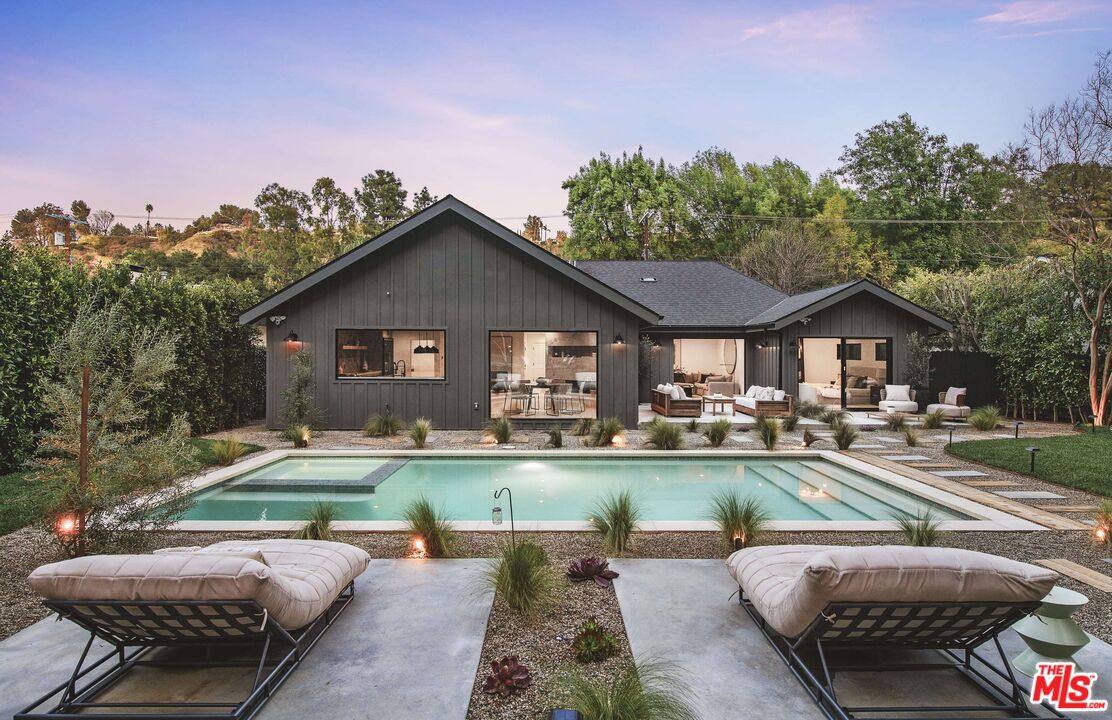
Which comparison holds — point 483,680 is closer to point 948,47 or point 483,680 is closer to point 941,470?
A: point 941,470

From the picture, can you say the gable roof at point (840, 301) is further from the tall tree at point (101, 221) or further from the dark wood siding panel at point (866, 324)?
the tall tree at point (101, 221)

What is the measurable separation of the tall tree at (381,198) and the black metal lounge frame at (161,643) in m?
39.6

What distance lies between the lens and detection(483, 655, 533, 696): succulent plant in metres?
2.61

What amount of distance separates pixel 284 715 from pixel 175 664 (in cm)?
74

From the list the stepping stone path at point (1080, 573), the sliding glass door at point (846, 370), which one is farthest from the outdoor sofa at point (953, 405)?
the stepping stone path at point (1080, 573)

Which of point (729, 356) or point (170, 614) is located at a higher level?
point (729, 356)

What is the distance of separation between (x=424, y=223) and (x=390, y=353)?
9.37ft

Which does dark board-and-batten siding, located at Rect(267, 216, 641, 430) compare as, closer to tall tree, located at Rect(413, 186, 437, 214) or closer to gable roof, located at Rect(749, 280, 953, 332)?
gable roof, located at Rect(749, 280, 953, 332)

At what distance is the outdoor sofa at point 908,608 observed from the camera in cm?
239

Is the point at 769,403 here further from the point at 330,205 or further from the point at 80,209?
the point at 80,209

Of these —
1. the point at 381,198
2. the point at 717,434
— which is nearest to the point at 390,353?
the point at 717,434

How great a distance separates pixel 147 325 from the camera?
30.7ft

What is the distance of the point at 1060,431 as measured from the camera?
36.8 ft

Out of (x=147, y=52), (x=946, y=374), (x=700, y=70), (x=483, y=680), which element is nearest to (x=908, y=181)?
(x=700, y=70)
